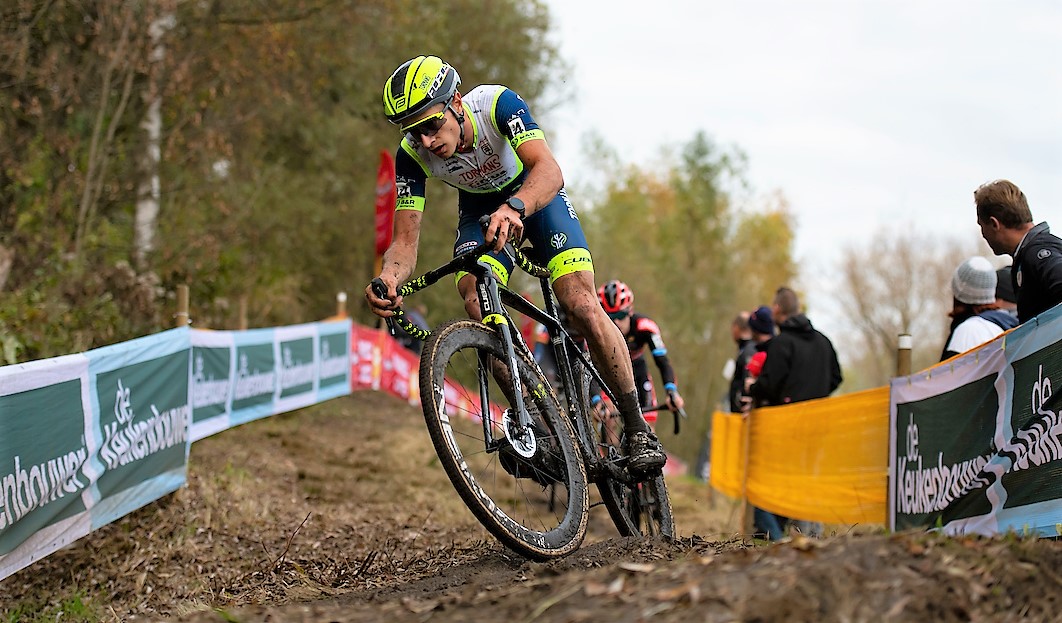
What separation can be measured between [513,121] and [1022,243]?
280cm

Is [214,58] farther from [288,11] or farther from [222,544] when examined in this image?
[222,544]

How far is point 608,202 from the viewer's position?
56250 mm

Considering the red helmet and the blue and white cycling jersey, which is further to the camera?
the red helmet

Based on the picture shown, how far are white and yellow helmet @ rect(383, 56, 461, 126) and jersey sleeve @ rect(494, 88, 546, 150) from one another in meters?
0.35

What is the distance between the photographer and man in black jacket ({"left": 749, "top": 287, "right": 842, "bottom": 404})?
985cm

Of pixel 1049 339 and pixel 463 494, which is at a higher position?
pixel 1049 339

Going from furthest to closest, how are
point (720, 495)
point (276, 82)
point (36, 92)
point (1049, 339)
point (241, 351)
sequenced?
point (720, 495) → point (276, 82) → point (36, 92) → point (241, 351) → point (1049, 339)

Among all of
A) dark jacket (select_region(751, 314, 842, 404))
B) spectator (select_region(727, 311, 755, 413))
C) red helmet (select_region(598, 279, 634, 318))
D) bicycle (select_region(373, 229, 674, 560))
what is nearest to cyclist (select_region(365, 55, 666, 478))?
bicycle (select_region(373, 229, 674, 560))

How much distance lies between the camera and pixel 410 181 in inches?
203

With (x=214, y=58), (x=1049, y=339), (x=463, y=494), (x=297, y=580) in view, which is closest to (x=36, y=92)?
(x=214, y=58)

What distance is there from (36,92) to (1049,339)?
38.2ft

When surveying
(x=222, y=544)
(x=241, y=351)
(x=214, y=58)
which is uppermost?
(x=214, y=58)

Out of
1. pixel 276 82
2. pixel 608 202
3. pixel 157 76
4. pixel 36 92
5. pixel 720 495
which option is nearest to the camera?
pixel 36 92

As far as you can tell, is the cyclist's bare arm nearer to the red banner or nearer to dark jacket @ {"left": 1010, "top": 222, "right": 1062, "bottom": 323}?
dark jacket @ {"left": 1010, "top": 222, "right": 1062, "bottom": 323}
